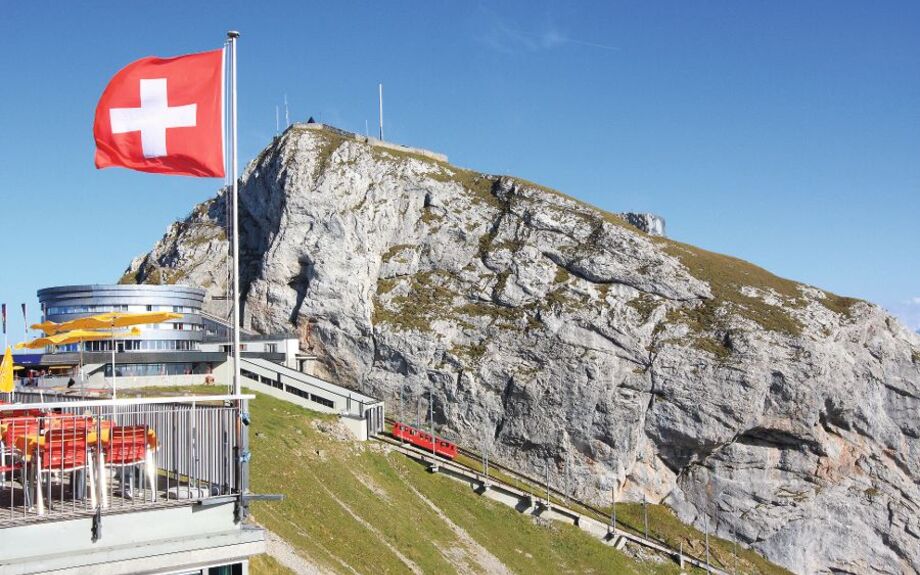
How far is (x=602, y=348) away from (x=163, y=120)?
71.8m

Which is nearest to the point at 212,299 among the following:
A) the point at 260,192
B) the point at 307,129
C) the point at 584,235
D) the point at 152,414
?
the point at 260,192

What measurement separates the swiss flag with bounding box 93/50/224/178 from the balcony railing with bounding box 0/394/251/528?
239 inches

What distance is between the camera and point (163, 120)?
61.1 ft

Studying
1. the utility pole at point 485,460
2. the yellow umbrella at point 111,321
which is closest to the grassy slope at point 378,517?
the utility pole at point 485,460

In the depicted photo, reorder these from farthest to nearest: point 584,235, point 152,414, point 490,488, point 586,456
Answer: point 584,235 < point 586,456 < point 490,488 < point 152,414

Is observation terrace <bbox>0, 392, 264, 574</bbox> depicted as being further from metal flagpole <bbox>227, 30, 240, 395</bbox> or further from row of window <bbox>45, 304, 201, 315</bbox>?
row of window <bbox>45, 304, 201, 315</bbox>

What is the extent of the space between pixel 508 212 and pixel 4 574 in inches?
3556

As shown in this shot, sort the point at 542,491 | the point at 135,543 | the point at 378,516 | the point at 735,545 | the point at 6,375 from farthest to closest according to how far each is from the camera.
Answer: the point at 735,545, the point at 542,491, the point at 378,516, the point at 6,375, the point at 135,543

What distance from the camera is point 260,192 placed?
10238 cm

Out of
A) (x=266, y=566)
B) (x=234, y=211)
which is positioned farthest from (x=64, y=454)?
(x=266, y=566)

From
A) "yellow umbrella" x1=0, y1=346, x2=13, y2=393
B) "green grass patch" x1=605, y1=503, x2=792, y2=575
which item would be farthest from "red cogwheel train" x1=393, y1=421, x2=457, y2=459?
"yellow umbrella" x1=0, y1=346, x2=13, y2=393

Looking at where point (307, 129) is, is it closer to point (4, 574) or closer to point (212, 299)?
point (212, 299)

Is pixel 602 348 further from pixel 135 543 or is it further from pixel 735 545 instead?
pixel 135 543

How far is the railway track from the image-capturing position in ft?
223
